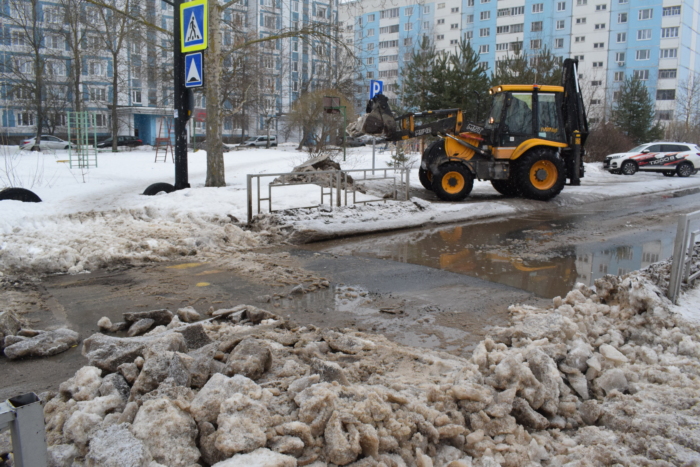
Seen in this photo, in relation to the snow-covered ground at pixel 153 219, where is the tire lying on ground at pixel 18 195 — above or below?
above

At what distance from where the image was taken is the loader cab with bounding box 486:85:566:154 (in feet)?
46.2

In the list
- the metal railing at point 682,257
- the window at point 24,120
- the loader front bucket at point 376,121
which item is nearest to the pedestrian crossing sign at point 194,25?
the loader front bucket at point 376,121

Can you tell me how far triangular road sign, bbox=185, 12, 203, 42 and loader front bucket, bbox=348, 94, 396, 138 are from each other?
4170 mm

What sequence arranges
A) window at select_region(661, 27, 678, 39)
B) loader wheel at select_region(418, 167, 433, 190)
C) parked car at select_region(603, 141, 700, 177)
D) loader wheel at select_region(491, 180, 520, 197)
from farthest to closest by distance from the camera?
window at select_region(661, 27, 678, 39) < parked car at select_region(603, 141, 700, 177) < loader wheel at select_region(418, 167, 433, 190) < loader wheel at select_region(491, 180, 520, 197)

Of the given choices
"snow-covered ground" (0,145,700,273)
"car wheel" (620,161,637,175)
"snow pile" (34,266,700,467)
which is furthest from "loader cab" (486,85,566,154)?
"car wheel" (620,161,637,175)

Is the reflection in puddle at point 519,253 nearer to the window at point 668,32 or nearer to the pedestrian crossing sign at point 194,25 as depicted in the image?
the pedestrian crossing sign at point 194,25

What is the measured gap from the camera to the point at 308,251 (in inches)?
356

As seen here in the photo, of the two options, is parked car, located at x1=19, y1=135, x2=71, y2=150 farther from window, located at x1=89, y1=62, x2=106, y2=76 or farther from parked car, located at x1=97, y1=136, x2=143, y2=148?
window, located at x1=89, y1=62, x2=106, y2=76

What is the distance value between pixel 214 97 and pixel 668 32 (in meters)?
73.5

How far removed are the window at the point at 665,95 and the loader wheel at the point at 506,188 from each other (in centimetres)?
6764

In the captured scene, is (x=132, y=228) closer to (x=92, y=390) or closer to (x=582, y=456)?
(x=92, y=390)

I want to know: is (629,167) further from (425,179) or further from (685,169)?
(425,179)

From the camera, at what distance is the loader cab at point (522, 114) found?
555 inches

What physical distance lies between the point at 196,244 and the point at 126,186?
6.84 metres
